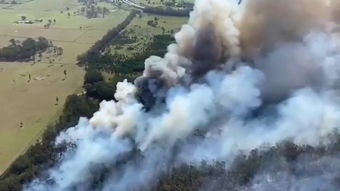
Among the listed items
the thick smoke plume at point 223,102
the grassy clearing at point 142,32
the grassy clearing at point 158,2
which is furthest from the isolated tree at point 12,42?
the thick smoke plume at point 223,102

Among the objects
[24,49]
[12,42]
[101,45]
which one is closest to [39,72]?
[24,49]

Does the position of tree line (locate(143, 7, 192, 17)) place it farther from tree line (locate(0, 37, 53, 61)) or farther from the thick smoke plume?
the thick smoke plume

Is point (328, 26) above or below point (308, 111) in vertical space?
above

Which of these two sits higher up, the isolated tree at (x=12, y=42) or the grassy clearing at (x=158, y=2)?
the grassy clearing at (x=158, y=2)

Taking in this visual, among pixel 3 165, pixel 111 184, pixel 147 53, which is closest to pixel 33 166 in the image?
pixel 3 165

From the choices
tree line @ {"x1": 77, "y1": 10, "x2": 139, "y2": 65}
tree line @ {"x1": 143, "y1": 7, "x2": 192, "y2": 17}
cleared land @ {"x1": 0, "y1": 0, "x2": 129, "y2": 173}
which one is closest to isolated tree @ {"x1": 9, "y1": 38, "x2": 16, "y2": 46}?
cleared land @ {"x1": 0, "y1": 0, "x2": 129, "y2": 173}

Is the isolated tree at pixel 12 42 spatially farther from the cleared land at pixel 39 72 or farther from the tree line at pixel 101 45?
the tree line at pixel 101 45

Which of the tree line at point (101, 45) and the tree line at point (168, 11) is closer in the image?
the tree line at point (101, 45)

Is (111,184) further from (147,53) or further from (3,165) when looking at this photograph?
(147,53)
